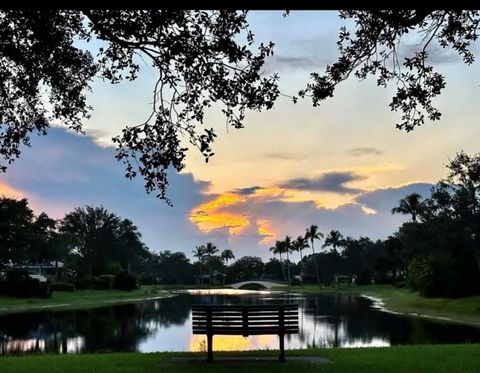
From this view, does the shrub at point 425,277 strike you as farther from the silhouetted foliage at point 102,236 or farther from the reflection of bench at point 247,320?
the silhouetted foliage at point 102,236

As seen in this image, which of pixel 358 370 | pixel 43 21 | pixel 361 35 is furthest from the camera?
pixel 358 370

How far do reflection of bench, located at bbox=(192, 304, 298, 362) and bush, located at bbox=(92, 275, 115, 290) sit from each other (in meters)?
73.6

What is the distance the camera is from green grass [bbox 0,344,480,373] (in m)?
10.7

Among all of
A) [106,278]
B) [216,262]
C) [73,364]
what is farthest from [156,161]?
[216,262]

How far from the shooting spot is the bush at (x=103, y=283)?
8362 centimetres

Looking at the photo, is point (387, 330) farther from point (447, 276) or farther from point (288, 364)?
point (447, 276)

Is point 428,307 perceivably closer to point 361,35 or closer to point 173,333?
point 173,333

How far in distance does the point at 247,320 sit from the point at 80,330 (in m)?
22.1

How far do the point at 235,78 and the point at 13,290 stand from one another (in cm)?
5815

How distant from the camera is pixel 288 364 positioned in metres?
11.4

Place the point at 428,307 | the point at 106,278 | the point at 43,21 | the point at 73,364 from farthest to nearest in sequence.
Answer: the point at 106,278 → the point at 428,307 → the point at 73,364 → the point at 43,21

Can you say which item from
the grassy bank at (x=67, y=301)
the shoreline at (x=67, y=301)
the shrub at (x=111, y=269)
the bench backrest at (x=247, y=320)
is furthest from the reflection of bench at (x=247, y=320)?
the shrub at (x=111, y=269)

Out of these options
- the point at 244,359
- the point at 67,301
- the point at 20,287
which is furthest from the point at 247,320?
the point at 67,301

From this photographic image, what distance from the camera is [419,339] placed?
83.0 ft
